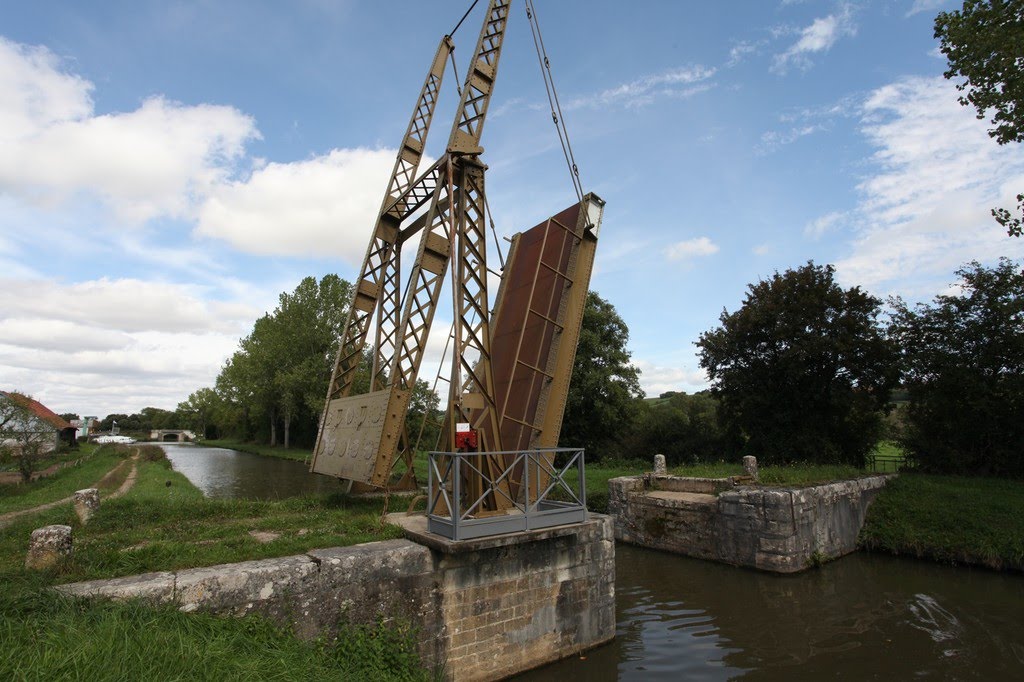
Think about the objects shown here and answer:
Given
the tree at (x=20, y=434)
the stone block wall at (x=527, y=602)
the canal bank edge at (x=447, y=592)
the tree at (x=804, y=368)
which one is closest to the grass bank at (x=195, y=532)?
the canal bank edge at (x=447, y=592)

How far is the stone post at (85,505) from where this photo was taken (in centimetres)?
829

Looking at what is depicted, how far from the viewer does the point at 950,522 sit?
1373 cm

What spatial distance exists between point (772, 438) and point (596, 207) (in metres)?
17.7

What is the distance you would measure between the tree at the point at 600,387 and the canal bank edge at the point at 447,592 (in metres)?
20.9

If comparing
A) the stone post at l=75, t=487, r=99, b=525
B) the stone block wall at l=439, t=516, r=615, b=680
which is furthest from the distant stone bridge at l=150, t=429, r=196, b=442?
the stone block wall at l=439, t=516, r=615, b=680

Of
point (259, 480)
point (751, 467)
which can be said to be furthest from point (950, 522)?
point (259, 480)

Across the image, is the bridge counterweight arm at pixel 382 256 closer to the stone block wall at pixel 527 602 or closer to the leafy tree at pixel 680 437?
the stone block wall at pixel 527 602

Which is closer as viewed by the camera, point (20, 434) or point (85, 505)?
point (85, 505)

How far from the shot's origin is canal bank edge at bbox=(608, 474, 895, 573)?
41.2 ft

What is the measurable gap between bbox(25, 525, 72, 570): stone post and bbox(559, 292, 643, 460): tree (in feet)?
80.4

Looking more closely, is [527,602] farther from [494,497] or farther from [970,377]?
[970,377]

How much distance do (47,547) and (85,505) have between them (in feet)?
11.4

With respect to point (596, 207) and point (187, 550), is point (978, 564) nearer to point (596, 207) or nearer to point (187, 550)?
point (596, 207)

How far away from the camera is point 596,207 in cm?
1025
